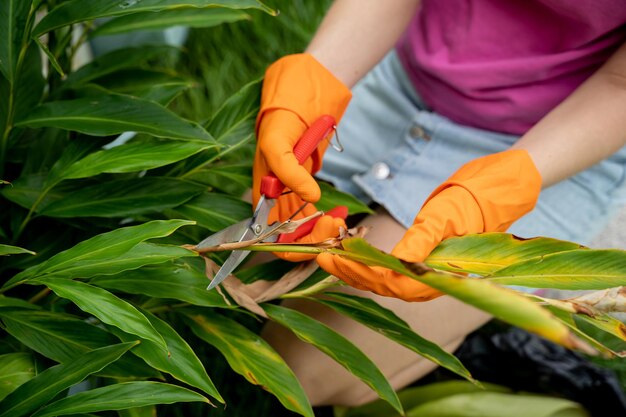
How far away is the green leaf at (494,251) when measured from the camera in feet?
2.20

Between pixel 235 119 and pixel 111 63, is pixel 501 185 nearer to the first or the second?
pixel 235 119

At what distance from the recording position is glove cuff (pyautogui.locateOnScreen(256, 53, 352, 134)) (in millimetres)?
891

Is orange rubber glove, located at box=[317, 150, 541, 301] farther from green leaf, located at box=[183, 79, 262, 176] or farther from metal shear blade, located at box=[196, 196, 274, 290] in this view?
green leaf, located at box=[183, 79, 262, 176]

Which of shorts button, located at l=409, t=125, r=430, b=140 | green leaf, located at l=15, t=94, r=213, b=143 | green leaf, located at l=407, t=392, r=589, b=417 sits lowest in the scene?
green leaf, located at l=407, t=392, r=589, b=417

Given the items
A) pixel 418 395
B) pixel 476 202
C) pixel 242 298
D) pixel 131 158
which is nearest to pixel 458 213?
pixel 476 202

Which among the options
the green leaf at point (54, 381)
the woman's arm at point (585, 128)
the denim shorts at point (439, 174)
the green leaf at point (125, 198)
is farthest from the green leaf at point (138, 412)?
the woman's arm at point (585, 128)

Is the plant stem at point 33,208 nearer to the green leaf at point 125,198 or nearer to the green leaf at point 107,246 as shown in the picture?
the green leaf at point 125,198

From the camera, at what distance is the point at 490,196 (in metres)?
0.79

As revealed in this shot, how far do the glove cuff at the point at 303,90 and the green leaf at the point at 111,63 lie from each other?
23cm

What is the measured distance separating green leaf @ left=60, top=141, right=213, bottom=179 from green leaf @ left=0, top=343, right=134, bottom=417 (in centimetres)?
20

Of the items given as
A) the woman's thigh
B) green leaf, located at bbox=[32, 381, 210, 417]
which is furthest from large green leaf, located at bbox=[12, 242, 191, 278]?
the woman's thigh

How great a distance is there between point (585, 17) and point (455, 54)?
0.20 meters

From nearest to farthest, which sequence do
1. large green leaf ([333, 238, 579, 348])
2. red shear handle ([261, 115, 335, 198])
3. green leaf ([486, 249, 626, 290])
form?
large green leaf ([333, 238, 579, 348]) < green leaf ([486, 249, 626, 290]) < red shear handle ([261, 115, 335, 198])

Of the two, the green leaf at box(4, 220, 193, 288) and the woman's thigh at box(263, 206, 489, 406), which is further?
the woman's thigh at box(263, 206, 489, 406)
